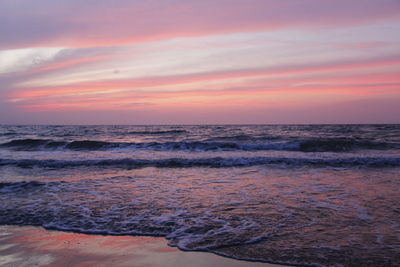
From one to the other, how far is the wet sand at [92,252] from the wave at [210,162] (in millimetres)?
8463

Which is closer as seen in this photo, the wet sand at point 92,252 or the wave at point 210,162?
the wet sand at point 92,252

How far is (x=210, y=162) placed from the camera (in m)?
14.4

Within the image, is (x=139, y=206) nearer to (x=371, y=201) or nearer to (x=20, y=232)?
(x=20, y=232)

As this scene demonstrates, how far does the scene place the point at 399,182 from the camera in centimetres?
898

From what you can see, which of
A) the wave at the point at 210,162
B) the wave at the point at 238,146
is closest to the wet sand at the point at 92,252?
Answer: the wave at the point at 210,162

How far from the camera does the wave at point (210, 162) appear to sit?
534 inches

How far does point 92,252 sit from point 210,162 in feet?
33.6

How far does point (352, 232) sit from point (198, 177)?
246 inches

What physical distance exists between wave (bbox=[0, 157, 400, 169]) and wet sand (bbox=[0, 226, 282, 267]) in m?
8.46

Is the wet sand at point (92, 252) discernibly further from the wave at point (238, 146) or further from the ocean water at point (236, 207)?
the wave at point (238, 146)

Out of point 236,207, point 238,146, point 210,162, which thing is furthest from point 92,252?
point 238,146

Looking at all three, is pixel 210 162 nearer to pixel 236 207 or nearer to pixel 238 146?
pixel 238 146

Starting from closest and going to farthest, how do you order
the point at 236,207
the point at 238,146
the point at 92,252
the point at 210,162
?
the point at 92,252 < the point at 236,207 < the point at 210,162 < the point at 238,146

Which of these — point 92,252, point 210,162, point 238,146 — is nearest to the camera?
point 92,252
